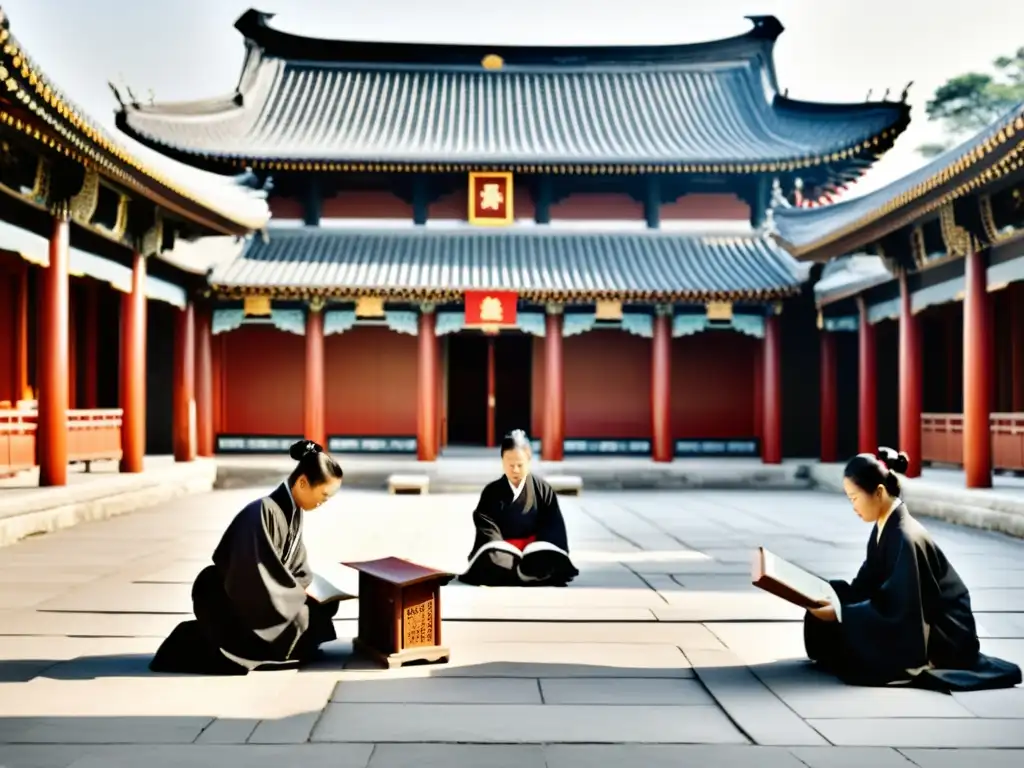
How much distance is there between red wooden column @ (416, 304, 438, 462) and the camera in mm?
16047

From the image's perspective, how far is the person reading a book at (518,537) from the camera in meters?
6.89

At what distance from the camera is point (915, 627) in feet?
14.2

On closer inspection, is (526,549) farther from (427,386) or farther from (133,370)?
(427,386)

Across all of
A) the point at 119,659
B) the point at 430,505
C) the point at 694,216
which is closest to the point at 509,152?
the point at 694,216

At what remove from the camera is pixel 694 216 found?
1825 centimetres

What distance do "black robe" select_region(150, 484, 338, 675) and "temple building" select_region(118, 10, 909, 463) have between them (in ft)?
36.9

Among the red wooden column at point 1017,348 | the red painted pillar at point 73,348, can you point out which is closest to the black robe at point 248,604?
the red painted pillar at point 73,348

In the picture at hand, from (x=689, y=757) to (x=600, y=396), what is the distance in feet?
47.6

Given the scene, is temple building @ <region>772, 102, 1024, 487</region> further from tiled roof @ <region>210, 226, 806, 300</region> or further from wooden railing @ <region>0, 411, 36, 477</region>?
wooden railing @ <region>0, 411, 36, 477</region>

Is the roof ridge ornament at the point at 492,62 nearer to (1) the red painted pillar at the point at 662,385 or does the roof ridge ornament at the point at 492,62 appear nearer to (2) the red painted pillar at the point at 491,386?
(2) the red painted pillar at the point at 491,386

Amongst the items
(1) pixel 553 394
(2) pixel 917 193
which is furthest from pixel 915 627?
(1) pixel 553 394

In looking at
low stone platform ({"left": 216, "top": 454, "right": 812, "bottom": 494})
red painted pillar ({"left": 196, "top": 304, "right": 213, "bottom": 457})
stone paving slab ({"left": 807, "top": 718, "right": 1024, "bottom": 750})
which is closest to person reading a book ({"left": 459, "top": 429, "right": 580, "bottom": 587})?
stone paving slab ({"left": 807, "top": 718, "right": 1024, "bottom": 750})

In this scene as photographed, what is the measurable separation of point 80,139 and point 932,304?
10.2 meters

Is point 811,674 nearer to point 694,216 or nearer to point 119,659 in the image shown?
point 119,659
